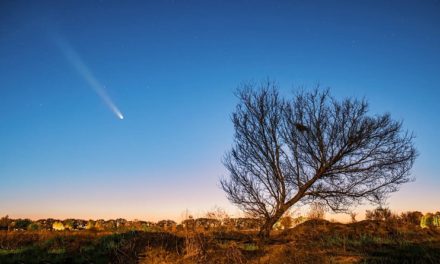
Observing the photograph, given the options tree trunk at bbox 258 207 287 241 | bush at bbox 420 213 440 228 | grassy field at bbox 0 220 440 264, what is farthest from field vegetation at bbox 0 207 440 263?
bush at bbox 420 213 440 228

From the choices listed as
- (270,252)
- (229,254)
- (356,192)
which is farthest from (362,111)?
(229,254)

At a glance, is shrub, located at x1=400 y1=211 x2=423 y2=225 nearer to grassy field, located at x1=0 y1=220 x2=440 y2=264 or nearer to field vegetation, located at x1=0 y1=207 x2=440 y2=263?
field vegetation, located at x1=0 y1=207 x2=440 y2=263

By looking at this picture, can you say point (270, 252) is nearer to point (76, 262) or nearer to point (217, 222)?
point (76, 262)

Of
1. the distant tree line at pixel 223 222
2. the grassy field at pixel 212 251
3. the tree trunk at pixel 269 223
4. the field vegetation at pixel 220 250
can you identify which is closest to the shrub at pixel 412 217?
the distant tree line at pixel 223 222

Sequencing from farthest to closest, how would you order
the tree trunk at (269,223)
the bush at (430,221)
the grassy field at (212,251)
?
the bush at (430,221) → the tree trunk at (269,223) → the grassy field at (212,251)

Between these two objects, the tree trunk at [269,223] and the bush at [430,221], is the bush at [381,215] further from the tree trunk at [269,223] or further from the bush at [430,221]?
the tree trunk at [269,223]

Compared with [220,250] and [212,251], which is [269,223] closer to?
[220,250]

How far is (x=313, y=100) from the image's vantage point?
13289 mm

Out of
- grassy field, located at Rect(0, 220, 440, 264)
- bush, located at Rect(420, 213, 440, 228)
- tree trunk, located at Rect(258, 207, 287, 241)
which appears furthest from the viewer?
bush, located at Rect(420, 213, 440, 228)

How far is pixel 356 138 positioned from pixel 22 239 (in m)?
14.2

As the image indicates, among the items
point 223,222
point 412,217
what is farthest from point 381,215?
point 223,222

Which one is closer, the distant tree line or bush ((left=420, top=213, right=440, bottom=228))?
the distant tree line

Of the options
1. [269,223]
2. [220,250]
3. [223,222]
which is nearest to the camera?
[220,250]

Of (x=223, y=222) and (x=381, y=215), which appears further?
(x=381, y=215)
